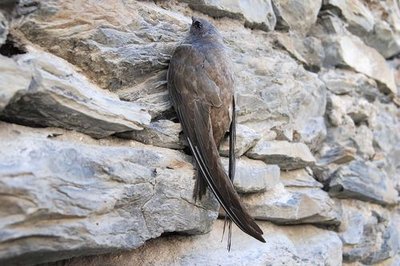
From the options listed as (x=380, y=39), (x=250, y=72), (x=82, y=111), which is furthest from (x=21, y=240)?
(x=380, y=39)

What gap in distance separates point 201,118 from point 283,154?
60 centimetres

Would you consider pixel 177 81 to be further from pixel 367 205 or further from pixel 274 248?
pixel 367 205

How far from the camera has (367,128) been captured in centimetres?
267

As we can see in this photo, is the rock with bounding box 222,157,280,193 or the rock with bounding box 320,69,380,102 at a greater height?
the rock with bounding box 320,69,380,102

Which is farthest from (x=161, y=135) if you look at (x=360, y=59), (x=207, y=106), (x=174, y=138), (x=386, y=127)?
(x=386, y=127)

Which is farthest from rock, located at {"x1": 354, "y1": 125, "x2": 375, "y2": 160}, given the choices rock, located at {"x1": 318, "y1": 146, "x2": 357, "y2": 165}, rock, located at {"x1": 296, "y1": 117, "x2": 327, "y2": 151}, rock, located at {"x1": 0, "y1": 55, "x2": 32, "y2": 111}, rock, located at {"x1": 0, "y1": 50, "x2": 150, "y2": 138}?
rock, located at {"x1": 0, "y1": 55, "x2": 32, "y2": 111}

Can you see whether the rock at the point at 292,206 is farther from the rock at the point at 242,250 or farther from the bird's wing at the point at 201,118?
the bird's wing at the point at 201,118

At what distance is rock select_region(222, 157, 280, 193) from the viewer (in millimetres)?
1827

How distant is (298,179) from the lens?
2215 millimetres

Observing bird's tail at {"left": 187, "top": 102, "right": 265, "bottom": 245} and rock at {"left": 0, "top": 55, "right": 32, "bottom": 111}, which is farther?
bird's tail at {"left": 187, "top": 102, "right": 265, "bottom": 245}

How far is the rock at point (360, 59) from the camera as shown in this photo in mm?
2611

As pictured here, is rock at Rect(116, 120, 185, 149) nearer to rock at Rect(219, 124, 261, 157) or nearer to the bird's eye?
rock at Rect(219, 124, 261, 157)

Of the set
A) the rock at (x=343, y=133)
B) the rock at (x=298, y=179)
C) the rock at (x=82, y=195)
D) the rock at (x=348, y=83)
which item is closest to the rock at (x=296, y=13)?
the rock at (x=348, y=83)

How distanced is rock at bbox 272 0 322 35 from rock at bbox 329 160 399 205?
77cm
